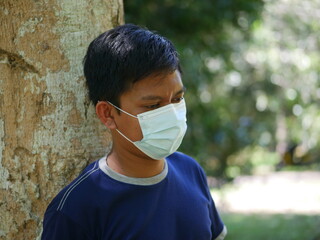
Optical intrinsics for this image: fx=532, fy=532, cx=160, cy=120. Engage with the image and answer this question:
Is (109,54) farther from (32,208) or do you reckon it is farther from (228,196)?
(228,196)

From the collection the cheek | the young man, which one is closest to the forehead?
the young man

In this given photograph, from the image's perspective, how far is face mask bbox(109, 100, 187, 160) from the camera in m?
1.98

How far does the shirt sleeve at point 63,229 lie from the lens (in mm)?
1842

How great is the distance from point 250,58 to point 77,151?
42.4ft

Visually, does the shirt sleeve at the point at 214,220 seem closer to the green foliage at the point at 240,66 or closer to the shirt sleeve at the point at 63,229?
the shirt sleeve at the point at 63,229

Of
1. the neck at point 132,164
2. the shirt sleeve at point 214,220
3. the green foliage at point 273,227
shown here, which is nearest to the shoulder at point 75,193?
the neck at point 132,164

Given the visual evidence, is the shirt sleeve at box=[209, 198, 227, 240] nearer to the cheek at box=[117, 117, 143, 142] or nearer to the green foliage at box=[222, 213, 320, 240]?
the cheek at box=[117, 117, 143, 142]

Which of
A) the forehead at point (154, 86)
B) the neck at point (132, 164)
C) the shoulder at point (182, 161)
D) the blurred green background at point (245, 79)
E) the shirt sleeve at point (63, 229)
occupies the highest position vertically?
the forehead at point (154, 86)

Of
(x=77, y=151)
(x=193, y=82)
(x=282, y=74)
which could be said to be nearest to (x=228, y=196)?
(x=282, y=74)

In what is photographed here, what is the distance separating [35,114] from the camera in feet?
7.25

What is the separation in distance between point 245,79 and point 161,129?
12.0m

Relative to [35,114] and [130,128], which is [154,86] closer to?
[130,128]

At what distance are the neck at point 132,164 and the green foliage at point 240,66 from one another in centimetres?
309

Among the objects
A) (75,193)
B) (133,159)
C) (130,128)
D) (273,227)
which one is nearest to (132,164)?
(133,159)
